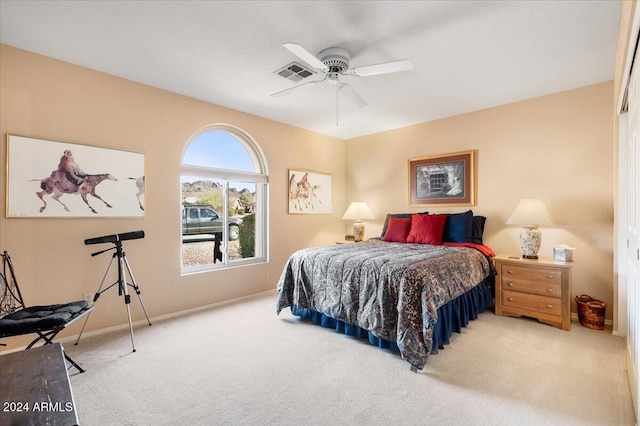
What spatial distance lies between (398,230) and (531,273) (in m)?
1.63

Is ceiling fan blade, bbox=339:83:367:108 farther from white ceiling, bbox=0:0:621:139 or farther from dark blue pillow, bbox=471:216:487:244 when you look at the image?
dark blue pillow, bbox=471:216:487:244

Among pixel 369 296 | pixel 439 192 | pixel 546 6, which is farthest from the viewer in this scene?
pixel 439 192

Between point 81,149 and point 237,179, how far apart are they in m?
1.72

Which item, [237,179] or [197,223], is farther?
[237,179]

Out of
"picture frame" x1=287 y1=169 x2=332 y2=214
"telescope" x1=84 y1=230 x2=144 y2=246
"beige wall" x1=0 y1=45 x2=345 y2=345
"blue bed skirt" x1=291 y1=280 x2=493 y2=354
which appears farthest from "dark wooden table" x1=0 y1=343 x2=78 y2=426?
"picture frame" x1=287 y1=169 x2=332 y2=214

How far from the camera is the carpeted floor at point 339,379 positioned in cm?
175

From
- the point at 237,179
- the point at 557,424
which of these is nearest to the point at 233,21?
the point at 237,179

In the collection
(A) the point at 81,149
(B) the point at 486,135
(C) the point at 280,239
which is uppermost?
(B) the point at 486,135

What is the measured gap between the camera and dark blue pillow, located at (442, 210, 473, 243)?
378 cm

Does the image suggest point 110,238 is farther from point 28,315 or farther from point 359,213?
point 359,213

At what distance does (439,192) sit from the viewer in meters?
4.41

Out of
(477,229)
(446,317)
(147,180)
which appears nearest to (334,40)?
(147,180)

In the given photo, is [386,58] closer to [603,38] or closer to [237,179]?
[603,38]

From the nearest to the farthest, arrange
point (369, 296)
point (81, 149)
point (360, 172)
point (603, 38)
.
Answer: point (603, 38) → point (369, 296) → point (81, 149) → point (360, 172)
